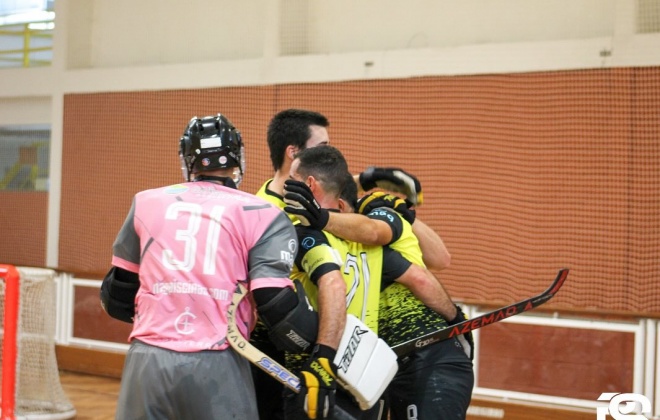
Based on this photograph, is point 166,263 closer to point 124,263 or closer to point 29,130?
point 124,263

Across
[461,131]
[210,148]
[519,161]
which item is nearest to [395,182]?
[210,148]

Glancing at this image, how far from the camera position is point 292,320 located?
2855 mm

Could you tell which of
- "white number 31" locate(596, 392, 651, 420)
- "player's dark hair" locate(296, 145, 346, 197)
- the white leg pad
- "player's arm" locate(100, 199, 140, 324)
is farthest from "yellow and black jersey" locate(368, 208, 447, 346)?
"white number 31" locate(596, 392, 651, 420)

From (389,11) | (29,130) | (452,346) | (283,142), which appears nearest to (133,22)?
(29,130)

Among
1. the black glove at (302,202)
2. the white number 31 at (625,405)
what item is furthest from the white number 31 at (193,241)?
the white number 31 at (625,405)

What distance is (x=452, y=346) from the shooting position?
359 cm

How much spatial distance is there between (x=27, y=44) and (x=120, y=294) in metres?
8.93

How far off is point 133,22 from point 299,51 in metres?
2.41

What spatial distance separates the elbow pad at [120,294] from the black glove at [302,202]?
24.3 inches

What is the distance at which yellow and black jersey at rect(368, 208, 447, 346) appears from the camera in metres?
3.48

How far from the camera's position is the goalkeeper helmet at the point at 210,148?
2928mm

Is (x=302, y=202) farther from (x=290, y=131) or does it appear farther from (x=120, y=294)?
(x=290, y=131)

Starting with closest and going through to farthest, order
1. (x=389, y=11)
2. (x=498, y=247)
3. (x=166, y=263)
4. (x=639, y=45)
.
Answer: (x=166, y=263) < (x=639, y=45) < (x=498, y=247) < (x=389, y=11)

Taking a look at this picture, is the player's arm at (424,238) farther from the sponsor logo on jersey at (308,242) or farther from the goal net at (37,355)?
the goal net at (37,355)
